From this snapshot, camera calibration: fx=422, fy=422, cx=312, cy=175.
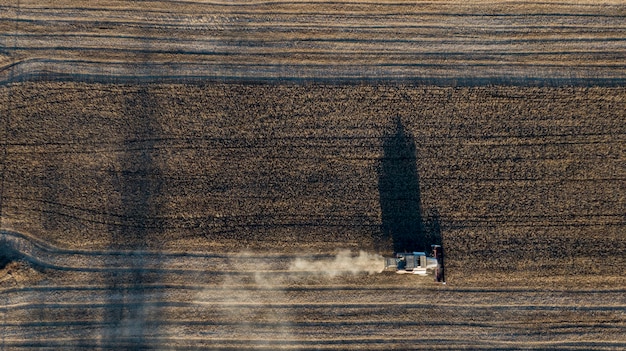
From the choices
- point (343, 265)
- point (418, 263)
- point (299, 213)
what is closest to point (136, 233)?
point (299, 213)

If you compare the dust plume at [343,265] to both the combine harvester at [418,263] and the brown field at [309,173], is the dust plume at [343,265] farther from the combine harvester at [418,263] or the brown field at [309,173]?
the combine harvester at [418,263]

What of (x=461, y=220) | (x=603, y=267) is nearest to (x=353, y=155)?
(x=461, y=220)

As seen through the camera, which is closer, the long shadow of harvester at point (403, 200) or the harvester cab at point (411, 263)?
the harvester cab at point (411, 263)

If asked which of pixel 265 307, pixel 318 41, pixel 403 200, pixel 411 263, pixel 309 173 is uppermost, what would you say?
pixel 318 41

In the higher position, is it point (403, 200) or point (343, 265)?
point (403, 200)

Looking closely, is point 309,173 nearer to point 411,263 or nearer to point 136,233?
point 411,263

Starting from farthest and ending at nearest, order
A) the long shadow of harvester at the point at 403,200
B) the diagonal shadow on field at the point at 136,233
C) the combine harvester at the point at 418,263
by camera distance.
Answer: the long shadow of harvester at the point at 403,200
the diagonal shadow on field at the point at 136,233
the combine harvester at the point at 418,263

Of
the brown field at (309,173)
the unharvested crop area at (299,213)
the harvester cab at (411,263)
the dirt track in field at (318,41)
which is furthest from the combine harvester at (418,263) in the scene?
the dirt track in field at (318,41)

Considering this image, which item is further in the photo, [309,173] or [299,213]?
[309,173]
